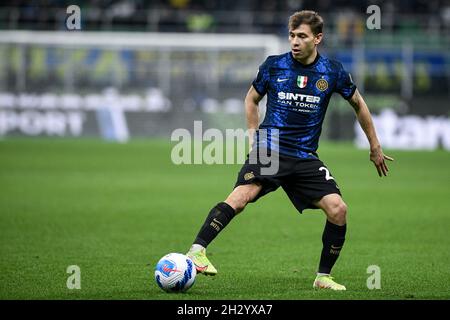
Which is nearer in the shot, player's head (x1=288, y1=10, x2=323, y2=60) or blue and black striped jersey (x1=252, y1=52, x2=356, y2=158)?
player's head (x1=288, y1=10, x2=323, y2=60)

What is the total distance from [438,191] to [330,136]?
12866 millimetres

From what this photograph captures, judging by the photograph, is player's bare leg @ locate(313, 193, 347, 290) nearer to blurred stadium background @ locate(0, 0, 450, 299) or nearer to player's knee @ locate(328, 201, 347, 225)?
player's knee @ locate(328, 201, 347, 225)

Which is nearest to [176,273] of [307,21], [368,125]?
[368,125]

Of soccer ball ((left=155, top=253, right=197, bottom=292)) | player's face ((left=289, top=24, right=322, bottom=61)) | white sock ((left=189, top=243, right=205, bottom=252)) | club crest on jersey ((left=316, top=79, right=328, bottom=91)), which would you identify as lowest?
soccer ball ((left=155, top=253, right=197, bottom=292))

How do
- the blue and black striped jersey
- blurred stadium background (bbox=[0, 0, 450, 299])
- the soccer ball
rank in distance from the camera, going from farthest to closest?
blurred stadium background (bbox=[0, 0, 450, 299]), the blue and black striped jersey, the soccer ball

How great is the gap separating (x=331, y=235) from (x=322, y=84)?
4.21 ft

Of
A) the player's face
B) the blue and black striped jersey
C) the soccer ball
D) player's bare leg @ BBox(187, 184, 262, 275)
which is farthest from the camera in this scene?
the blue and black striped jersey

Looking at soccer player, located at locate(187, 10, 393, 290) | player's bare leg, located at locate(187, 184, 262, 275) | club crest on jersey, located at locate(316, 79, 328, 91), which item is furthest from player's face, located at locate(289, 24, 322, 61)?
player's bare leg, located at locate(187, 184, 262, 275)

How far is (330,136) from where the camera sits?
3003 centimetres

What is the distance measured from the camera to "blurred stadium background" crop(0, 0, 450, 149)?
29844 millimetres

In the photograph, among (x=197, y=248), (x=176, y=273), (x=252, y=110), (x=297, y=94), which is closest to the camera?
(x=176, y=273)

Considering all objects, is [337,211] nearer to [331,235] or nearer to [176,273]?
[331,235]

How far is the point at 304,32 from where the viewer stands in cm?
756

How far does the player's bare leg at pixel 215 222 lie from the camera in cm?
734
